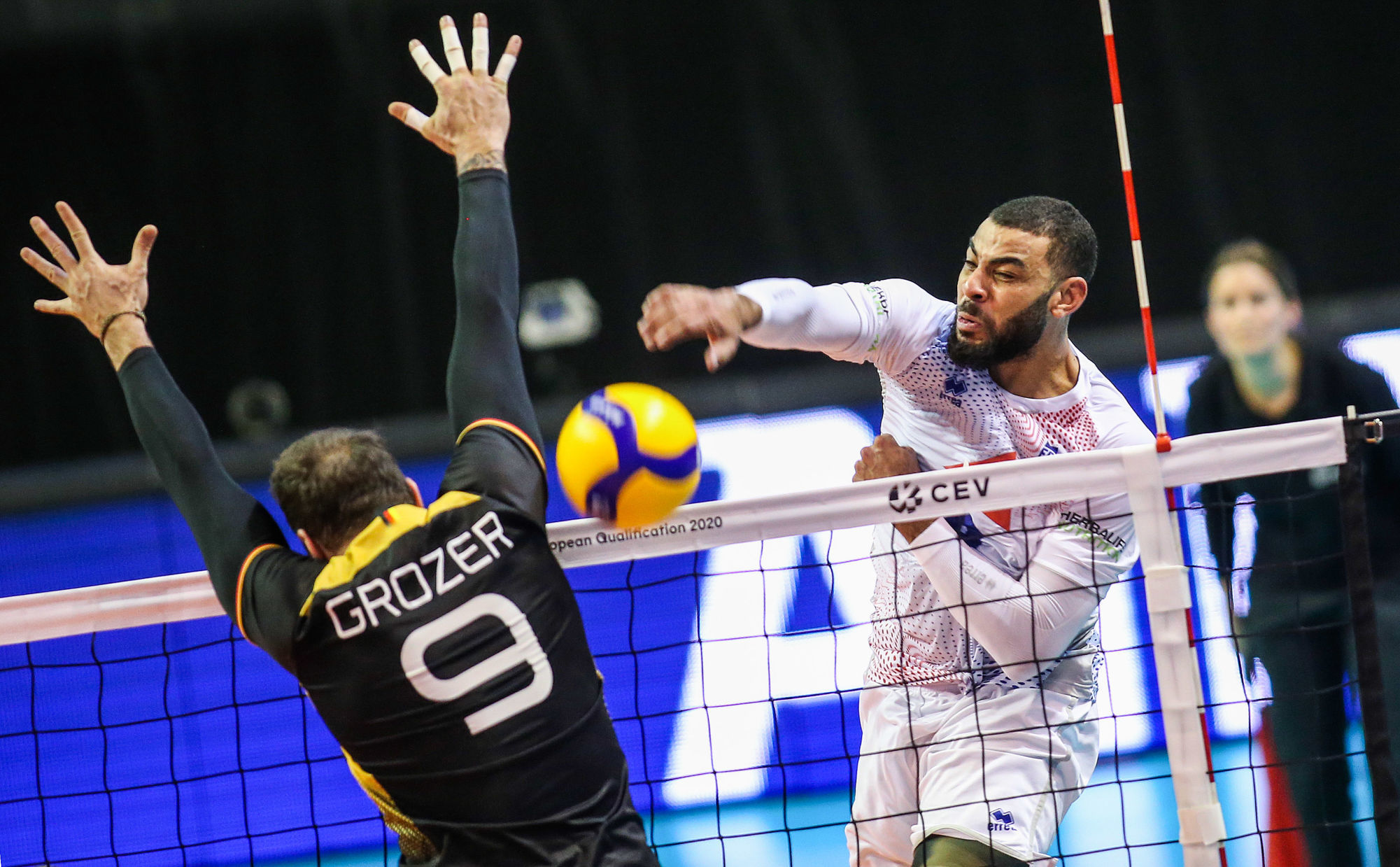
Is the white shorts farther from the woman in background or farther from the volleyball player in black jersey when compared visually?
the volleyball player in black jersey

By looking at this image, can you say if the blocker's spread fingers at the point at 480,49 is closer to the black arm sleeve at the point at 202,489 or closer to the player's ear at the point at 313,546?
the black arm sleeve at the point at 202,489

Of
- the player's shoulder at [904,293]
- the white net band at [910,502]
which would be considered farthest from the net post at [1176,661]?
the player's shoulder at [904,293]

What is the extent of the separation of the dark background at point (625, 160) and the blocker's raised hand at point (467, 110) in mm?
4015

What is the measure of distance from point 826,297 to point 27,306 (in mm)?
5951

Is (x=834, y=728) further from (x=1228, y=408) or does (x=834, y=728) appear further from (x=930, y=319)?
(x=930, y=319)

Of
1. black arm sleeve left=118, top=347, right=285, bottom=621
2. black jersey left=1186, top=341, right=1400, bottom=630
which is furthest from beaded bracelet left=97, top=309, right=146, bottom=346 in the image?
black jersey left=1186, top=341, right=1400, bottom=630

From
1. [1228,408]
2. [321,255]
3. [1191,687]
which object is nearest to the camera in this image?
[1191,687]

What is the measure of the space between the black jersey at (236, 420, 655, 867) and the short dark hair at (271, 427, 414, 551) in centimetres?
6

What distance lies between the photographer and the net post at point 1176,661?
314 cm

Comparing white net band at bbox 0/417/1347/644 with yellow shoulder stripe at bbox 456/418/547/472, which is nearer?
yellow shoulder stripe at bbox 456/418/547/472

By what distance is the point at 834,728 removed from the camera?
681cm

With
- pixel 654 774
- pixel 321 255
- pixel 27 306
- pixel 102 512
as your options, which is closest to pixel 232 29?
pixel 321 255

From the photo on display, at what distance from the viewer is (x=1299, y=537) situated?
4.21 metres

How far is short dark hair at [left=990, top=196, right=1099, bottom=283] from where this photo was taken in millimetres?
3746
